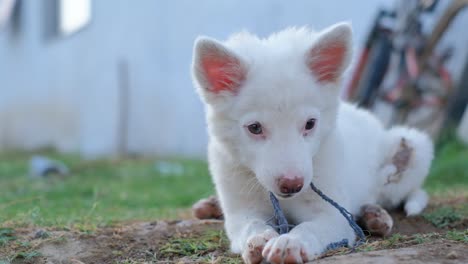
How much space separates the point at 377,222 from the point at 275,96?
1.02m

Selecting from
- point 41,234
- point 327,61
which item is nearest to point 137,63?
point 41,234

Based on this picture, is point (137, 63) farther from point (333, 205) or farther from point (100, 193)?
point (333, 205)

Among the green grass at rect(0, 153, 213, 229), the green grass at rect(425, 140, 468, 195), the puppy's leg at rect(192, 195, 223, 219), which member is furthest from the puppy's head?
the green grass at rect(425, 140, 468, 195)

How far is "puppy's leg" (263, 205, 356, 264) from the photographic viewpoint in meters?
2.69

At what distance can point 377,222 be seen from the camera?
11.6 ft

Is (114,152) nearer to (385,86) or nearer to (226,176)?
(385,86)

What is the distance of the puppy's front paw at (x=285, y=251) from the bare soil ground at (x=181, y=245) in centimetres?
12

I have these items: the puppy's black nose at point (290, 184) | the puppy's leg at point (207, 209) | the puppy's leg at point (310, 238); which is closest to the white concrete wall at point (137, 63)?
the puppy's leg at point (207, 209)

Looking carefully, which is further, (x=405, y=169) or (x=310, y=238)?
(x=405, y=169)

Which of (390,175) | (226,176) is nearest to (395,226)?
(390,175)

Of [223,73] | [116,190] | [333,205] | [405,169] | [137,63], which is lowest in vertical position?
[116,190]

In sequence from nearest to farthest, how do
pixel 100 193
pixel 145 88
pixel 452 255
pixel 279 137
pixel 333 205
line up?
pixel 452 255 → pixel 279 137 → pixel 333 205 → pixel 100 193 → pixel 145 88

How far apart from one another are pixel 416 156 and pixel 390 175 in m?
0.26

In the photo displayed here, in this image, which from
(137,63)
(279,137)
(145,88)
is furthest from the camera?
(137,63)
